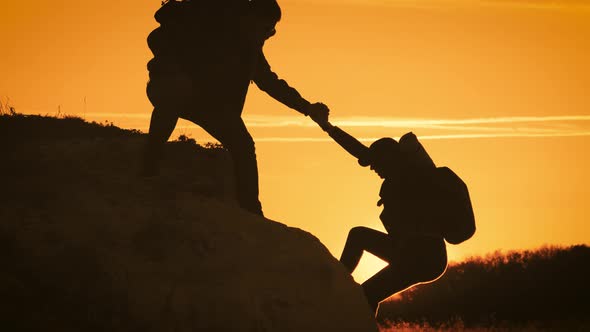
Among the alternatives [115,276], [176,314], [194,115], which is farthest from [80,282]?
[194,115]

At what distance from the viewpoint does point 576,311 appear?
19828 millimetres

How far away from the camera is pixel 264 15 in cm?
939

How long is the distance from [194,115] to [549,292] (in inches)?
549

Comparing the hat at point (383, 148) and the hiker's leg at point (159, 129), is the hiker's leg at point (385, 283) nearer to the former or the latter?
the hat at point (383, 148)

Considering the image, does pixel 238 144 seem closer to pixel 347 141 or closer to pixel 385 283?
pixel 347 141

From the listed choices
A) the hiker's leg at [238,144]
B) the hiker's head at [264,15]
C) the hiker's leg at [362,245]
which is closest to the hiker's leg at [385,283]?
the hiker's leg at [362,245]

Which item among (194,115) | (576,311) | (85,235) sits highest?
(194,115)

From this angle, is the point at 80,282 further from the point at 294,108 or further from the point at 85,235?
the point at 294,108

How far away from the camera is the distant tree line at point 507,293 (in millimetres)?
19531

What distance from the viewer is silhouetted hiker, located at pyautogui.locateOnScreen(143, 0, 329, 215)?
9.27 metres

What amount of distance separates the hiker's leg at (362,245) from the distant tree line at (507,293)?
9242mm

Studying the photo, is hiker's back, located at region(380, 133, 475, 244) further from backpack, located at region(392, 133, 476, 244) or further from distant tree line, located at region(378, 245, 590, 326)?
distant tree line, located at region(378, 245, 590, 326)

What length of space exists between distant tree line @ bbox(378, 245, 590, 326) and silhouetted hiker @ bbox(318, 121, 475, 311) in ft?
31.0

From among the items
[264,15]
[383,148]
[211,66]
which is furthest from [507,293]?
[211,66]
